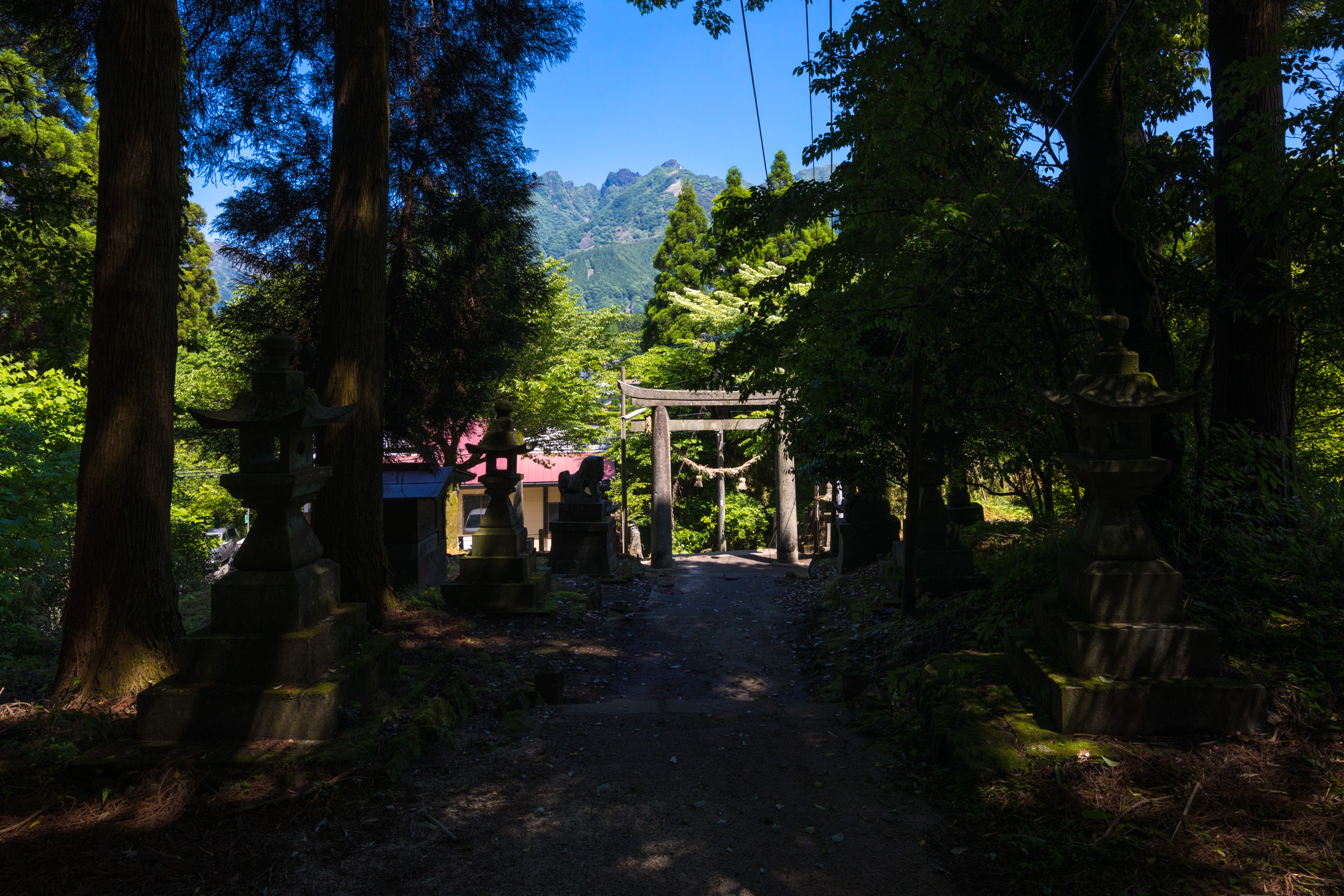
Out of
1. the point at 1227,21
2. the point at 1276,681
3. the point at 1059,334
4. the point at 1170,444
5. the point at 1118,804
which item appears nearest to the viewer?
the point at 1118,804

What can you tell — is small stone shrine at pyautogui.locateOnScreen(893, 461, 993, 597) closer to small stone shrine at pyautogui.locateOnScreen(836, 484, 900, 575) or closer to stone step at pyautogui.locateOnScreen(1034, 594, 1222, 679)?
small stone shrine at pyautogui.locateOnScreen(836, 484, 900, 575)

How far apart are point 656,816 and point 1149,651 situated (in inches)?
103

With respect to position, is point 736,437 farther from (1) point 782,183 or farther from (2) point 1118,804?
(2) point 1118,804

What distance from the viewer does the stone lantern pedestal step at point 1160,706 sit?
3590 millimetres

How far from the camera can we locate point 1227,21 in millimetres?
5719

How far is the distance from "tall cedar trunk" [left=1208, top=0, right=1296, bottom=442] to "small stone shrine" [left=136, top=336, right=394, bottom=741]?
6.18 metres

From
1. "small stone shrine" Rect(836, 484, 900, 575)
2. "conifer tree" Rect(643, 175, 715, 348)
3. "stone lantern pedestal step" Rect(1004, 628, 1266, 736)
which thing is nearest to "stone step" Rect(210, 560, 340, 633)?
"stone lantern pedestal step" Rect(1004, 628, 1266, 736)

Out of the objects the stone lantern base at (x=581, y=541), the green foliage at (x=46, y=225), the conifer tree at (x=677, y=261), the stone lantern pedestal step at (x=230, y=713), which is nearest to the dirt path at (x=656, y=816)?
the stone lantern pedestal step at (x=230, y=713)

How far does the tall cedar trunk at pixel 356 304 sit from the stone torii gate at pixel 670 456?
8.94 metres

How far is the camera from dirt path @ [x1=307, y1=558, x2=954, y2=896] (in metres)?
2.87

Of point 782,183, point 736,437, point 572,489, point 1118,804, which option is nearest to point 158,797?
point 1118,804

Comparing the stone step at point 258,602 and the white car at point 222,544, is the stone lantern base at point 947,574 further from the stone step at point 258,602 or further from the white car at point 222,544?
the white car at point 222,544

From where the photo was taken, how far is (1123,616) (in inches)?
151

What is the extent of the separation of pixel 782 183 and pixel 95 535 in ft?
71.2
